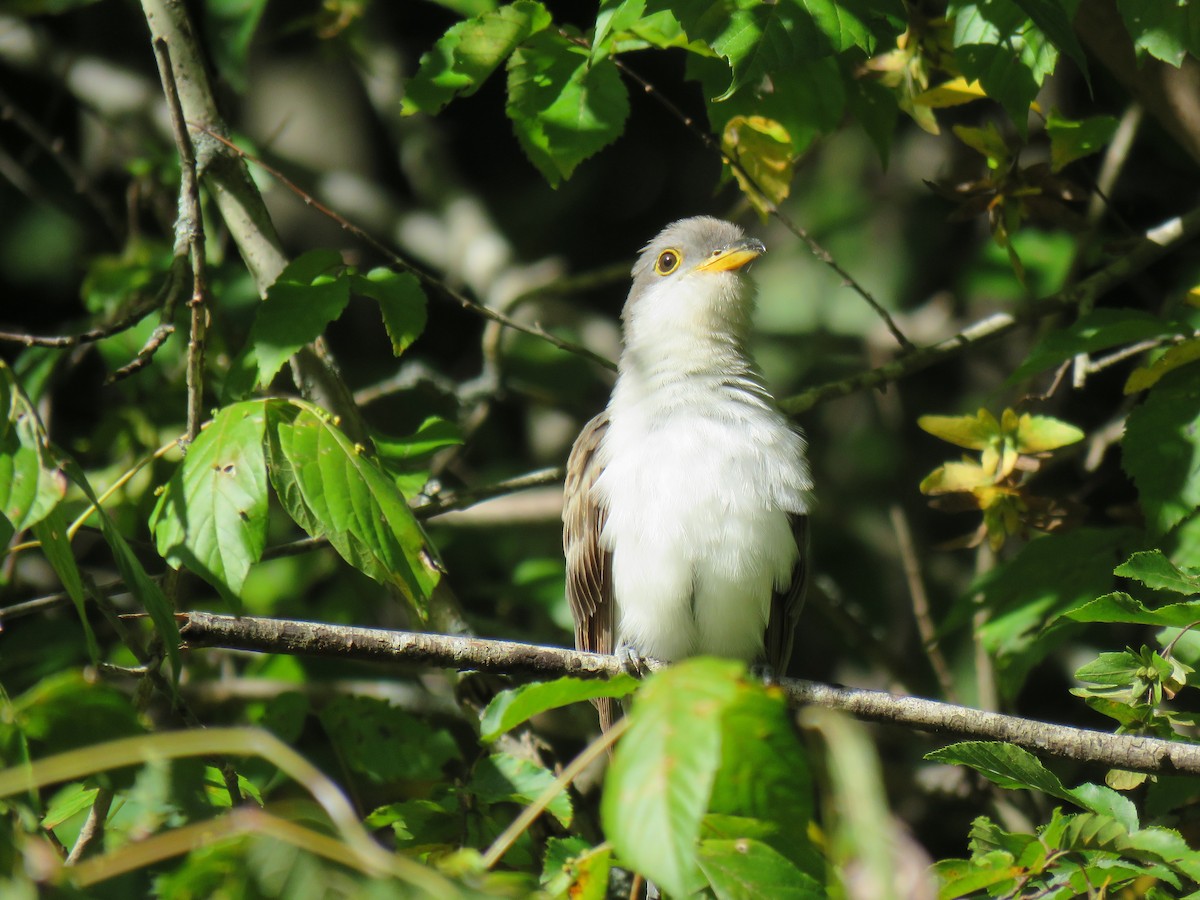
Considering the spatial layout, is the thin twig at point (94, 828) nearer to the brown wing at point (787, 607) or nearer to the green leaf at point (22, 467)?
the green leaf at point (22, 467)

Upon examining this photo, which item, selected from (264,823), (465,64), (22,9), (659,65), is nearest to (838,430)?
(659,65)

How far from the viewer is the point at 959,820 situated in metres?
6.51

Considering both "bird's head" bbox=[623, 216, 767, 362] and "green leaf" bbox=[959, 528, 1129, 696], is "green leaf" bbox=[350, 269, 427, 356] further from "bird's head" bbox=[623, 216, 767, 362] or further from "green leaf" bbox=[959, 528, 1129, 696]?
"green leaf" bbox=[959, 528, 1129, 696]

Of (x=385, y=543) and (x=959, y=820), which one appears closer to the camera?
(x=385, y=543)

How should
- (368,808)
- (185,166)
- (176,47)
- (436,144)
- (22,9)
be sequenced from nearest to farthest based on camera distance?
(185,166), (176,47), (368,808), (22,9), (436,144)

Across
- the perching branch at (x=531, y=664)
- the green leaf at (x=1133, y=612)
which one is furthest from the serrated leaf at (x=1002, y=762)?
the green leaf at (x=1133, y=612)

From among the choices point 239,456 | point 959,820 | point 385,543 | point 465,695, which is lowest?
point 959,820

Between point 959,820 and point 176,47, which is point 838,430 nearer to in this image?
point 959,820

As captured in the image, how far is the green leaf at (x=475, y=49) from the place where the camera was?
13.0 ft

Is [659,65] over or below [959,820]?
over

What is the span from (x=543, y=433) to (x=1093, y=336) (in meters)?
4.66

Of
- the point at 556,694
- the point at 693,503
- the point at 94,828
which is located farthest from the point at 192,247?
the point at 556,694

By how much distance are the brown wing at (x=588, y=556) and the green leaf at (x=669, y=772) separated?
280 cm

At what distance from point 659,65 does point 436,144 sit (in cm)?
168
